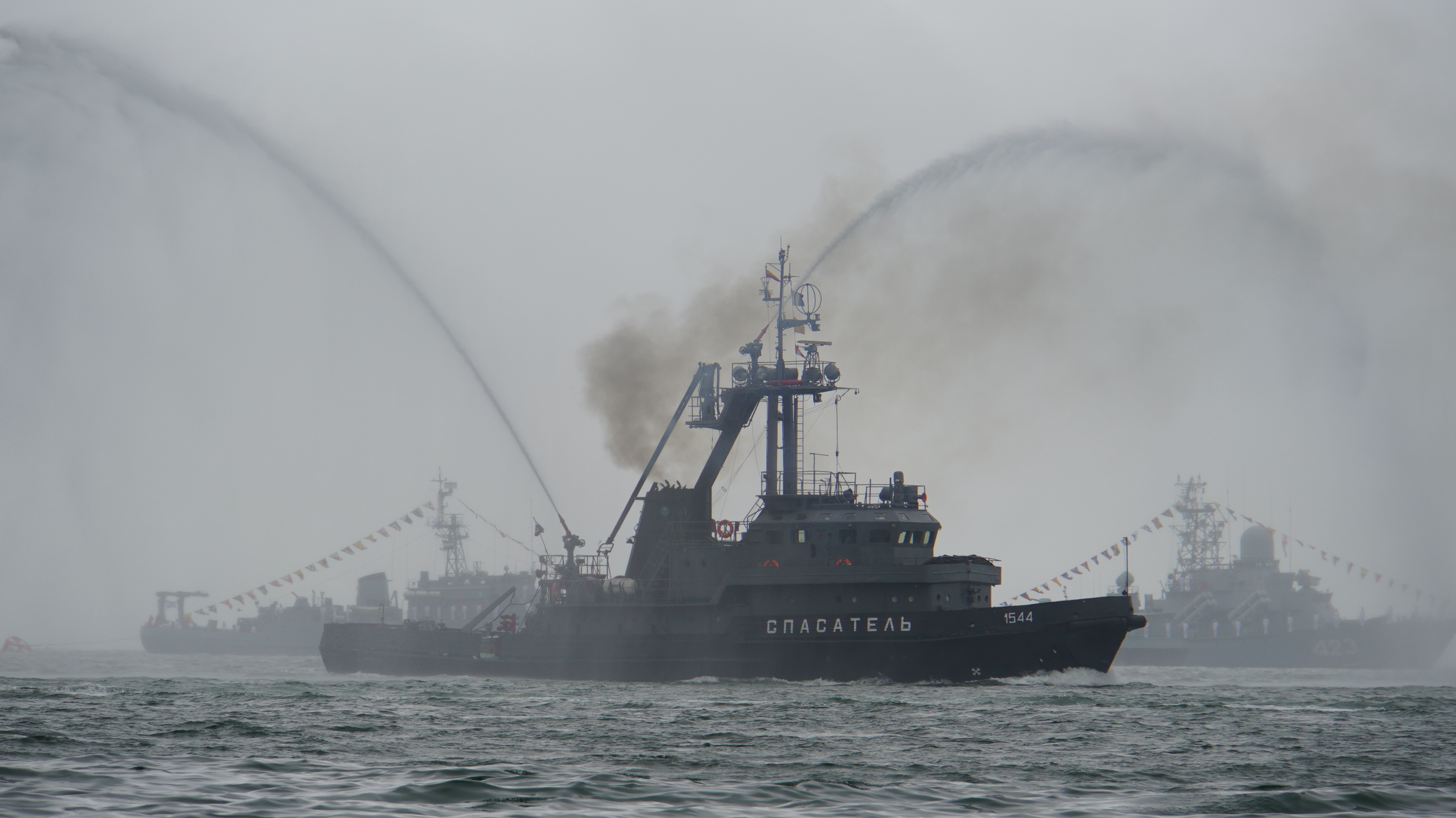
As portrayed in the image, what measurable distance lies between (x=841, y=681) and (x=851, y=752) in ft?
57.2

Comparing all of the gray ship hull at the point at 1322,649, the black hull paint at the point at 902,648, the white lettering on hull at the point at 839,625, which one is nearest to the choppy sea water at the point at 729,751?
the black hull paint at the point at 902,648

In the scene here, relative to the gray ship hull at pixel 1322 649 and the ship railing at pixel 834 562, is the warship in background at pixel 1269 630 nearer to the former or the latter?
the gray ship hull at pixel 1322 649

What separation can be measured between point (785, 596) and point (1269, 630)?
59905 mm

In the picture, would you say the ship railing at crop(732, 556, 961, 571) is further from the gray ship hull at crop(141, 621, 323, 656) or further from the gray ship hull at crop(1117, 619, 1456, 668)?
the gray ship hull at crop(141, 621, 323, 656)

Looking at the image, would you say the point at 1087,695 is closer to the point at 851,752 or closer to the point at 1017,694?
the point at 1017,694

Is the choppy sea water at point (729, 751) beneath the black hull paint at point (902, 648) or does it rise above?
beneath

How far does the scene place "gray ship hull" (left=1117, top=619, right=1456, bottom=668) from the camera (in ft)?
278

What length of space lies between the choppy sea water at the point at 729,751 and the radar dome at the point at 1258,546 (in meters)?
55.8

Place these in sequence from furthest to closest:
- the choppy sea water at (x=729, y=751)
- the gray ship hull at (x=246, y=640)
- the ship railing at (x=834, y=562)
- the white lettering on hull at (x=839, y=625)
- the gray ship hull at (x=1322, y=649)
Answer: the gray ship hull at (x=246, y=640) → the gray ship hull at (x=1322, y=649) → the ship railing at (x=834, y=562) → the white lettering on hull at (x=839, y=625) → the choppy sea water at (x=729, y=751)

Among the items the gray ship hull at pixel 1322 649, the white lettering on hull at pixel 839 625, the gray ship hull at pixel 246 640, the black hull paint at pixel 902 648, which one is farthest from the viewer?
the gray ship hull at pixel 246 640

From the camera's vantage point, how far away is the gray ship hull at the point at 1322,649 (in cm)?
8488

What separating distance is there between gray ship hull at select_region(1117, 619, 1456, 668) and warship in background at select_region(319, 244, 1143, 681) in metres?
50.8

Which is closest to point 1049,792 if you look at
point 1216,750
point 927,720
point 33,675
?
point 1216,750

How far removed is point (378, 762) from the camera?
1897cm
